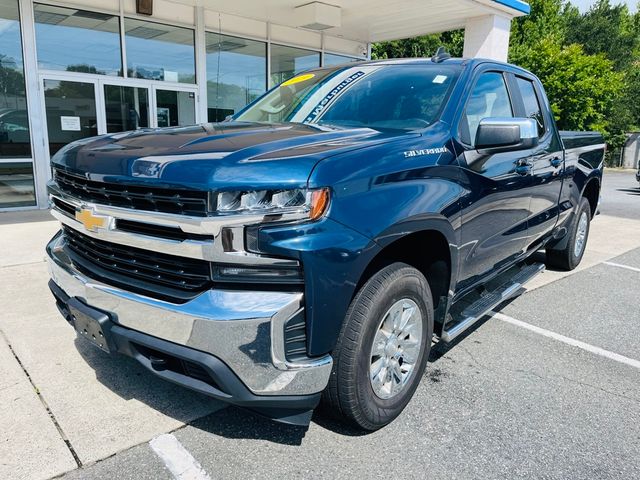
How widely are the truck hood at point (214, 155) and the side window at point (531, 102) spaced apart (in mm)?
2060

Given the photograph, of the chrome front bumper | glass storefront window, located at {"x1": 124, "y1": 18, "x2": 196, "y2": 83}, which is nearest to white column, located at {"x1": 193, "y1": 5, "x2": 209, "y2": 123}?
glass storefront window, located at {"x1": 124, "y1": 18, "x2": 196, "y2": 83}

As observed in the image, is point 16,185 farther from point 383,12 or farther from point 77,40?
point 383,12

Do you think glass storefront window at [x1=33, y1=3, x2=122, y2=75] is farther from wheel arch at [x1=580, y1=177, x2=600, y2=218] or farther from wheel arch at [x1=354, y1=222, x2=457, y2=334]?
wheel arch at [x1=354, y1=222, x2=457, y2=334]

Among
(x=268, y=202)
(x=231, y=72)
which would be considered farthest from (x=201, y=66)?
(x=268, y=202)

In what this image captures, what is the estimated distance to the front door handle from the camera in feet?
12.5

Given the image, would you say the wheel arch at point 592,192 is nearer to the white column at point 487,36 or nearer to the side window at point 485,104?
the side window at point 485,104

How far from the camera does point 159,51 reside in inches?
410

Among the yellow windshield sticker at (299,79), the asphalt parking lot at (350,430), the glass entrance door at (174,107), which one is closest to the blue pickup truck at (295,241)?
the asphalt parking lot at (350,430)

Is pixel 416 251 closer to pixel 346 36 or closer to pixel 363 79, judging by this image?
pixel 363 79

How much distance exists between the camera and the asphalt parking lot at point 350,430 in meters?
2.49

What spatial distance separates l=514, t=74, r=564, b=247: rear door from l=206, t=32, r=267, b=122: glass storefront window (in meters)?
8.01

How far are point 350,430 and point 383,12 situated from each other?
10.3 metres

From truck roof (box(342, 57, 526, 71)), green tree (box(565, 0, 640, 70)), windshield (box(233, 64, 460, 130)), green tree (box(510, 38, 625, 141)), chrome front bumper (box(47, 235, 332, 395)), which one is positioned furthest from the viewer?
green tree (box(565, 0, 640, 70))

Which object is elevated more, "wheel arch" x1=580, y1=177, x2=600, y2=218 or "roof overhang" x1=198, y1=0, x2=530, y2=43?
"roof overhang" x1=198, y1=0, x2=530, y2=43
